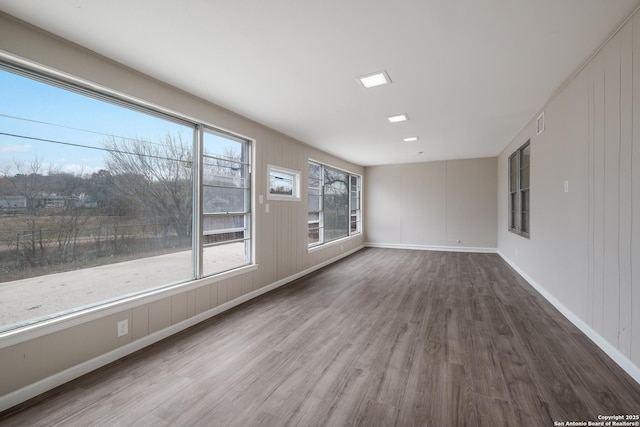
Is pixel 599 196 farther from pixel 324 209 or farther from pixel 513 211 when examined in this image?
pixel 324 209

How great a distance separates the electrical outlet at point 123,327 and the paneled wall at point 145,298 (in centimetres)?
3

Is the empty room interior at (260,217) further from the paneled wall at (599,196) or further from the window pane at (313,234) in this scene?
the window pane at (313,234)

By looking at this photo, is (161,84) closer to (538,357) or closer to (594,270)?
(538,357)

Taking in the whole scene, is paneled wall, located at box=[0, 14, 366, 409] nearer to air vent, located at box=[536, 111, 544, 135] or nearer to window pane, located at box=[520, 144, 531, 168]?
air vent, located at box=[536, 111, 544, 135]

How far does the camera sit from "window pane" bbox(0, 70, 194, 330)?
75.7 inches

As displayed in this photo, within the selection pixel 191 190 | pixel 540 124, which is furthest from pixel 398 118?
pixel 191 190

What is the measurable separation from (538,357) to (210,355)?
275cm

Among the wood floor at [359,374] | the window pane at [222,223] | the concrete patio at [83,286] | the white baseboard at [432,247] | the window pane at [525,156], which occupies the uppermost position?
the window pane at [525,156]

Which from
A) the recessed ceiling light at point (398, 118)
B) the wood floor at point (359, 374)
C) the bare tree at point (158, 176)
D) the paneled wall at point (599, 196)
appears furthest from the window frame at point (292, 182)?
the paneled wall at point (599, 196)

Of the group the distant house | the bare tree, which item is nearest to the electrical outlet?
the bare tree

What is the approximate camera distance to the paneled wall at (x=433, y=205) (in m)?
7.50

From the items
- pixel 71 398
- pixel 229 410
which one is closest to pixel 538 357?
pixel 229 410

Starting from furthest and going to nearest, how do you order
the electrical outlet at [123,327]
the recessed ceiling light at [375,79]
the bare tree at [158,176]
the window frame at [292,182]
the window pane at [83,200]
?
the window frame at [292,182] < the recessed ceiling light at [375,79] < the bare tree at [158,176] < the electrical outlet at [123,327] < the window pane at [83,200]

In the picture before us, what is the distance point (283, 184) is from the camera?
4855 millimetres
